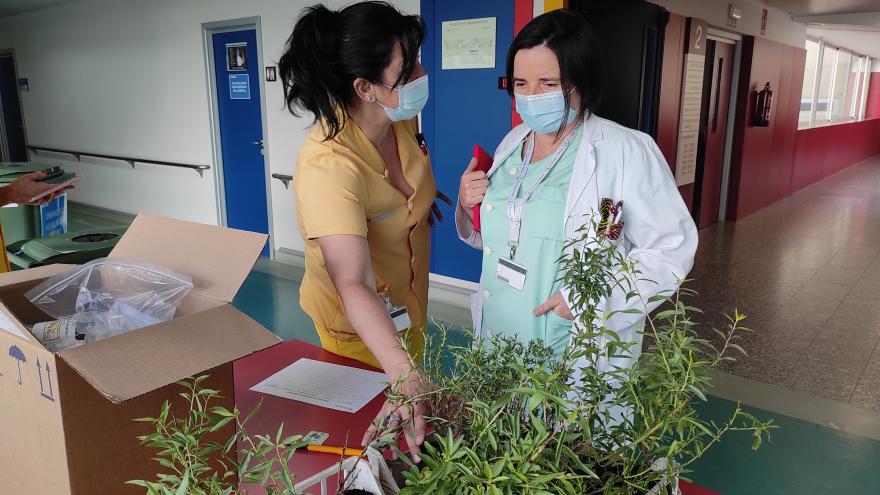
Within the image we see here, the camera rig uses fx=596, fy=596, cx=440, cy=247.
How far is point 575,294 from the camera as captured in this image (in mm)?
805

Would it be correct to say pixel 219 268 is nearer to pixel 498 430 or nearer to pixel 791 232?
pixel 498 430

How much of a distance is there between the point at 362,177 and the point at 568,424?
948 millimetres

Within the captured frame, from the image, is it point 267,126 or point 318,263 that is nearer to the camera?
point 318,263

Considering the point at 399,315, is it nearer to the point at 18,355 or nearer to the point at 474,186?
the point at 474,186

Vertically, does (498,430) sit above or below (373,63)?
below

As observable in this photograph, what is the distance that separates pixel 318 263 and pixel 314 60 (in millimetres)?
498

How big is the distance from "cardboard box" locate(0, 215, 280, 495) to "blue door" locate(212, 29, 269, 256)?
4.77 metres

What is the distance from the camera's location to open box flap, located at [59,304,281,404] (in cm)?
75

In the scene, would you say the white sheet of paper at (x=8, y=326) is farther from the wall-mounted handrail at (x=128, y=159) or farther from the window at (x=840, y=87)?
the window at (x=840, y=87)

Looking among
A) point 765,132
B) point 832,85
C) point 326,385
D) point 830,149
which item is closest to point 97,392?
point 326,385

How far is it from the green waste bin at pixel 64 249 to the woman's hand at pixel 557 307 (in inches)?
75.1

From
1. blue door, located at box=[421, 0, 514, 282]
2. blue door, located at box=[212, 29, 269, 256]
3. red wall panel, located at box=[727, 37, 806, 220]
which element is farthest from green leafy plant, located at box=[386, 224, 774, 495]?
red wall panel, located at box=[727, 37, 806, 220]

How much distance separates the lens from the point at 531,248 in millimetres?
1511

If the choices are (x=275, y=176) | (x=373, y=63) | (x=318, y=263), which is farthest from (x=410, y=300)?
(x=275, y=176)
